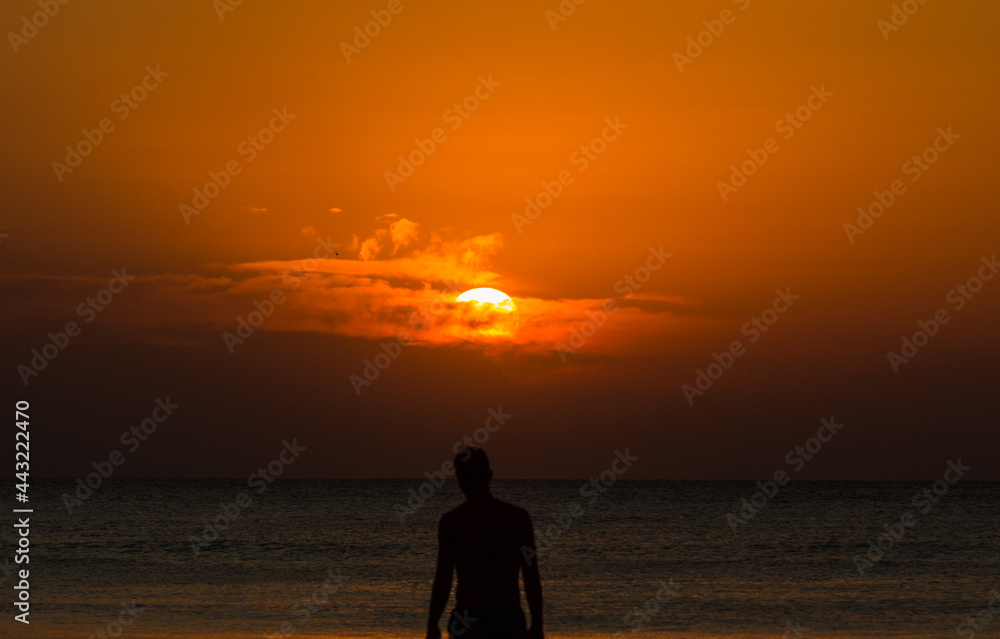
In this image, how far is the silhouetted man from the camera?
599cm

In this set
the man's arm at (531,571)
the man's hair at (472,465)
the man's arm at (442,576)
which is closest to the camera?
the man's hair at (472,465)

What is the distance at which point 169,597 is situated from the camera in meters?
24.8

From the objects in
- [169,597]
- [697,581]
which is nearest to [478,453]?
[169,597]

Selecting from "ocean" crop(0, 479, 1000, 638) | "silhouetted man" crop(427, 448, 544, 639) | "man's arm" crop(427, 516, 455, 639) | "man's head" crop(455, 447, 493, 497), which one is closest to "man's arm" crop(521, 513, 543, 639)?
"silhouetted man" crop(427, 448, 544, 639)

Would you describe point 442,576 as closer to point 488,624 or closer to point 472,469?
point 488,624

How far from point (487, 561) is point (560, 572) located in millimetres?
26045

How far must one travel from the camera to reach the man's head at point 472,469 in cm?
588

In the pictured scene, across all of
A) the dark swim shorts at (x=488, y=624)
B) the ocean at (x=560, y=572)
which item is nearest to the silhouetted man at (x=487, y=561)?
the dark swim shorts at (x=488, y=624)

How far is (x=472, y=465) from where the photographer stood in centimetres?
589

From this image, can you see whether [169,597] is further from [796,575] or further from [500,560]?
[500,560]

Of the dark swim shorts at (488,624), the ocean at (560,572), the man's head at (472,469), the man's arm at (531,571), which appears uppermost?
Answer: the ocean at (560,572)

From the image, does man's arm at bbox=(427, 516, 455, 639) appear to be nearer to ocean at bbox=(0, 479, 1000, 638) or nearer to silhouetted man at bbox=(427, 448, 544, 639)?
silhouetted man at bbox=(427, 448, 544, 639)

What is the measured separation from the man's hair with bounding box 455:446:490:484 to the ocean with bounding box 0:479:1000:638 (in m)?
Answer: 13.6

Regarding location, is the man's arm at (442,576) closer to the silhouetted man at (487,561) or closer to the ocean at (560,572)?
the silhouetted man at (487,561)
